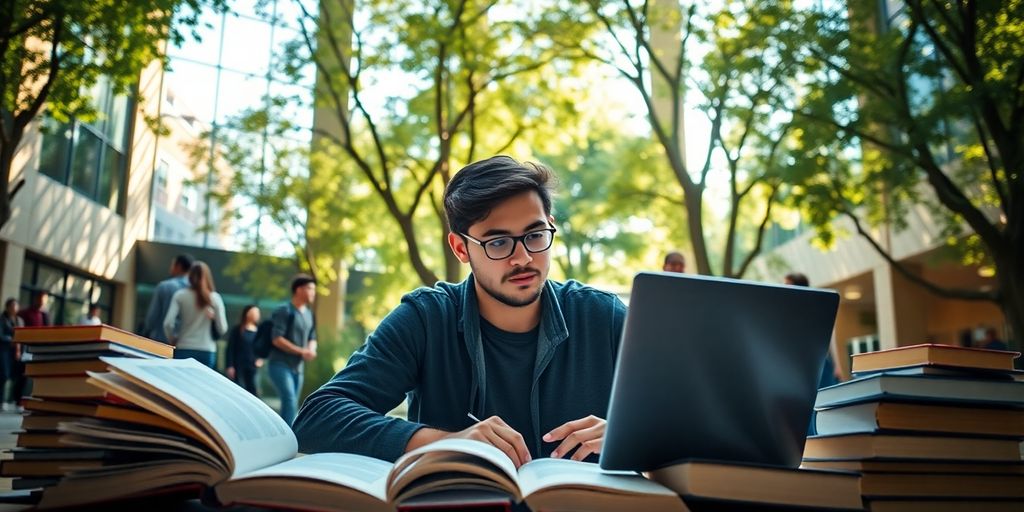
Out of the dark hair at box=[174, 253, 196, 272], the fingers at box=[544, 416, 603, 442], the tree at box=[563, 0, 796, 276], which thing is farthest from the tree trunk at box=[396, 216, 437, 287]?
the fingers at box=[544, 416, 603, 442]

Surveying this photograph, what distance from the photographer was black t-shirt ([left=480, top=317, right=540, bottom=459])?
87.6 inches

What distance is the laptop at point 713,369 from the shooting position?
1357 millimetres

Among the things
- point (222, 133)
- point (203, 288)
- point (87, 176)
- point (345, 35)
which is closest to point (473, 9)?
point (345, 35)

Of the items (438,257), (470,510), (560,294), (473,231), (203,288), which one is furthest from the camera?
(438,257)

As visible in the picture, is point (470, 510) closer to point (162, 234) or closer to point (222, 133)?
point (222, 133)

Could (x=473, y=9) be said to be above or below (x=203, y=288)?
above

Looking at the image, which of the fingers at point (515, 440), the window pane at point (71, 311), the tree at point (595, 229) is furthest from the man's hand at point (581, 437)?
the tree at point (595, 229)

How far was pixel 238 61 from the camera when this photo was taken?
21.8m

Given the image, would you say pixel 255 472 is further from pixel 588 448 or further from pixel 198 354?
pixel 198 354

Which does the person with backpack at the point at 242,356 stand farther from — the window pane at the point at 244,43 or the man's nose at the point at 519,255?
the window pane at the point at 244,43

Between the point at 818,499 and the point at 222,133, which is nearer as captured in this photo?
the point at 818,499

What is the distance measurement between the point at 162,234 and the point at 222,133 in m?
4.44

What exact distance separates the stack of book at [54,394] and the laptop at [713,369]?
94 centimetres

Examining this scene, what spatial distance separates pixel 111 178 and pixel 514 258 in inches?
758
